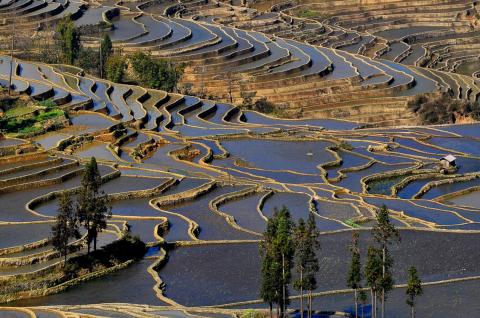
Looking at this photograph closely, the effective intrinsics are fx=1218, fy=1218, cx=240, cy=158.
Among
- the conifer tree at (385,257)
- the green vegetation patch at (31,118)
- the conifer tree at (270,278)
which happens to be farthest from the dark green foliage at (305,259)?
the green vegetation patch at (31,118)

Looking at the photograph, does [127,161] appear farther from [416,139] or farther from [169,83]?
[169,83]

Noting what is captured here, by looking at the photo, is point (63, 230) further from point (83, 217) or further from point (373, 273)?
point (373, 273)

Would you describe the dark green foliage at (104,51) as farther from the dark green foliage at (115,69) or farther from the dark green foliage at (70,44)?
the dark green foliage at (115,69)

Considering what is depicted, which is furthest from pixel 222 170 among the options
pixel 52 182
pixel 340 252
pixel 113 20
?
pixel 113 20

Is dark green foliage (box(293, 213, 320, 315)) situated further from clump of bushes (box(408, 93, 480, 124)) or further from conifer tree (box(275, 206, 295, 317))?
clump of bushes (box(408, 93, 480, 124))

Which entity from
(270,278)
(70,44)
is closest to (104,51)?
(70,44)

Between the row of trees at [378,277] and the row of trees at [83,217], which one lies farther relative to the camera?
the row of trees at [83,217]
